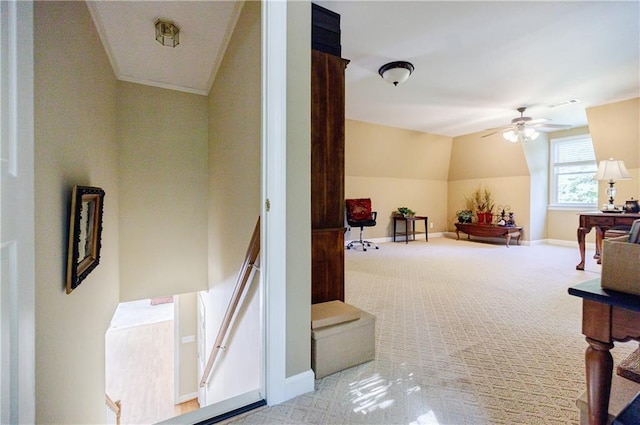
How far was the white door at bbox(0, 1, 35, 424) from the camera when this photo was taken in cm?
67

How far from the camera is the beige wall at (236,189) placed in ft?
5.88

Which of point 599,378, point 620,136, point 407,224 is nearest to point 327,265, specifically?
point 599,378

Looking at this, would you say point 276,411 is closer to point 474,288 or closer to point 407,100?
point 474,288

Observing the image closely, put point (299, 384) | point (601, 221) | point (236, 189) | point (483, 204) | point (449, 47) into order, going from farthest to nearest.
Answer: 1. point (483, 204)
2. point (601, 221)
3. point (449, 47)
4. point (236, 189)
5. point (299, 384)

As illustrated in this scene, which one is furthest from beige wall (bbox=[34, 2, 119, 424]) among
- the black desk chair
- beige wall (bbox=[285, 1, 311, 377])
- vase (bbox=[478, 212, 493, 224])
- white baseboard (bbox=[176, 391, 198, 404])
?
vase (bbox=[478, 212, 493, 224])

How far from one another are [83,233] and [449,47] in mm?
3536

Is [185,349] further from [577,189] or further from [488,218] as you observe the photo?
[577,189]

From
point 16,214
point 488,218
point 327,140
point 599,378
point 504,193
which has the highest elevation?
point 327,140

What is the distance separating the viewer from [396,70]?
3139 millimetres

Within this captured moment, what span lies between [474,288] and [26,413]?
11.5 ft

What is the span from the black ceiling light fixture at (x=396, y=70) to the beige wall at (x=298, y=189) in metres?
2.07

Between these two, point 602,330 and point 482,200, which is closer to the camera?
point 602,330

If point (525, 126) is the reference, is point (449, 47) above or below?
above

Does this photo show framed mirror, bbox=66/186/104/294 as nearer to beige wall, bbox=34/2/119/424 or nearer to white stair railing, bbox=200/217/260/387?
beige wall, bbox=34/2/119/424
